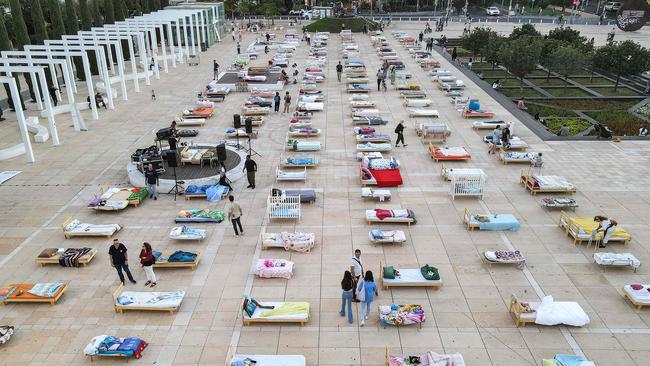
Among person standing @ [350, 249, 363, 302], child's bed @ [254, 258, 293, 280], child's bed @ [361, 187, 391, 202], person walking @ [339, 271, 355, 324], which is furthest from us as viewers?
child's bed @ [361, 187, 391, 202]

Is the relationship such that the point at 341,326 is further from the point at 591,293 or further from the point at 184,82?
the point at 184,82

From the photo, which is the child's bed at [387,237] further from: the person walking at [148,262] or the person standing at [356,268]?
the person walking at [148,262]

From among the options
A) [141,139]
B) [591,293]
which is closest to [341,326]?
[591,293]

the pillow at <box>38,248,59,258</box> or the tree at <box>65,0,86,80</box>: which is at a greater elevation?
the tree at <box>65,0,86,80</box>

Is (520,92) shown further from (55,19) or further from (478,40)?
(55,19)

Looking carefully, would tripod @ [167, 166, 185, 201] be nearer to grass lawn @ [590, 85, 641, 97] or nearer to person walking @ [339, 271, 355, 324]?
person walking @ [339, 271, 355, 324]

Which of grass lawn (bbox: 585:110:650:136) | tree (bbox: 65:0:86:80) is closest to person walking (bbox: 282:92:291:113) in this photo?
grass lawn (bbox: 585:110:650:136)
